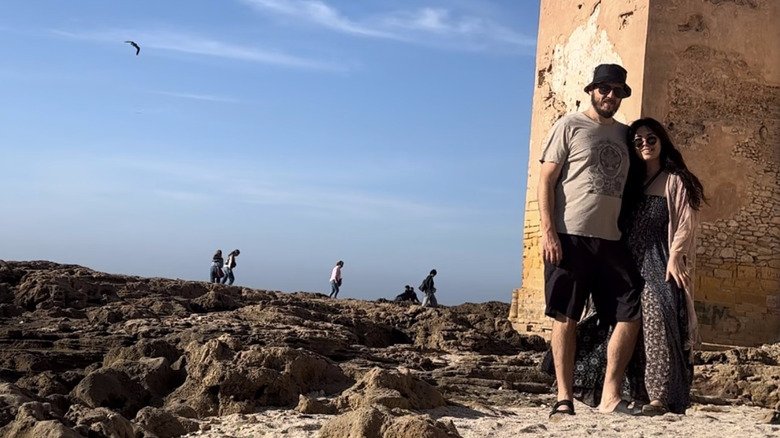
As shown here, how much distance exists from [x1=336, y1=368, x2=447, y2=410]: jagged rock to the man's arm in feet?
4.29

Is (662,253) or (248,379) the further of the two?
(248,379)

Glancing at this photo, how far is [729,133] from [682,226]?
789 centimetres

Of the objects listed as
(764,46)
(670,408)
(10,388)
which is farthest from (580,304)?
(764,46)

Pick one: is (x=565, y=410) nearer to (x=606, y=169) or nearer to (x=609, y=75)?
(x=606, y=169)

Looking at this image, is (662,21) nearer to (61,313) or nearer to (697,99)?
(697,99)

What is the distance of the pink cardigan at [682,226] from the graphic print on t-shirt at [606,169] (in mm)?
293

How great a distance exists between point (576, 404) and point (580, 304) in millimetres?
893

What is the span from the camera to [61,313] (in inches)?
496

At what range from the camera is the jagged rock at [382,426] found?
186 inches

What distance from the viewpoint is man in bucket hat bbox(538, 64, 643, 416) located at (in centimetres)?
577

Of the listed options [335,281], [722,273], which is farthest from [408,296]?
[722,273]

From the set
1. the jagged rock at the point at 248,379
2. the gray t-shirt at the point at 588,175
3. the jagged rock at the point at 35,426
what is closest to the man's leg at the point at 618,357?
the gray t-shirt at the point at 588,175

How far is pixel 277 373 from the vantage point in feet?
22.2

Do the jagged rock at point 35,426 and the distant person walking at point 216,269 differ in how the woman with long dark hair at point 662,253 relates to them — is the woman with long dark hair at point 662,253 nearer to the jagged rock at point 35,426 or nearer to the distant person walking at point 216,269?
the jagged rock at point 35,426
